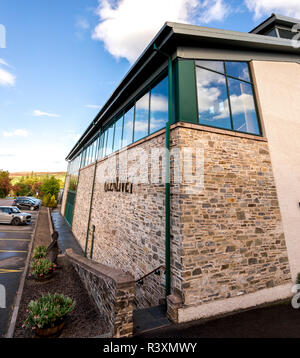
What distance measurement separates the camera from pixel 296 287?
18.1ft

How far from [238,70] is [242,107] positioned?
5.00 ft

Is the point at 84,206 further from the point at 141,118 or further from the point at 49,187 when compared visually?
the point at 49,187

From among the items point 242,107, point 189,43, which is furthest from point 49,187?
point 242,107

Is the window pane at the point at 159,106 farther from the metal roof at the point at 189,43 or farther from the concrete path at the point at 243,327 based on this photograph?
the concrete path at the point at 243,327

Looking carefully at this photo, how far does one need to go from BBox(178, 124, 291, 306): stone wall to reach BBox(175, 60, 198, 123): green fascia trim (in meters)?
0.42

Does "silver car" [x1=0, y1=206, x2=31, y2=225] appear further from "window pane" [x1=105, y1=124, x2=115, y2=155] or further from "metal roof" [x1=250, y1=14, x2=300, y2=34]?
"metal roof" [x1=250, y1=14, x2=300, y2=34]

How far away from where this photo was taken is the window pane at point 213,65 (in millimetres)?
5717

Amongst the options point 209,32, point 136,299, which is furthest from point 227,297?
point 209,32

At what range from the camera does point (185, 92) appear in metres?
5.18

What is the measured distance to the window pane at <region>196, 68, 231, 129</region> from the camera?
540cm

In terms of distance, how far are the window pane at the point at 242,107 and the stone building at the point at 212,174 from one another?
4 centimetres

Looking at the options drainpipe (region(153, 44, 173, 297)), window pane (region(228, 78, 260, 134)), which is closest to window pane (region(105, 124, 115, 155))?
drainpipe (region(153, 44, 173, 297))

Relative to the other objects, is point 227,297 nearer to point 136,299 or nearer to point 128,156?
point 136,299
